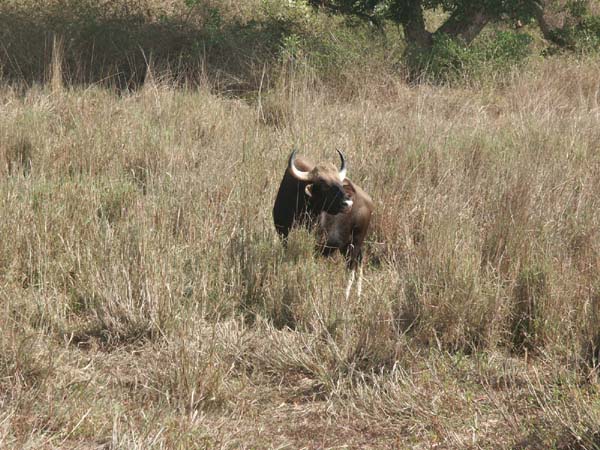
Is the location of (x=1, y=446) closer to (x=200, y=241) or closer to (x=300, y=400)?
(x=300, y=400)

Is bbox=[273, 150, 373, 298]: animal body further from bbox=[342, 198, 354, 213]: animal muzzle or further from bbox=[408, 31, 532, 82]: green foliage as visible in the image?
bbox=[408, 31, 532, 82]: green foliage

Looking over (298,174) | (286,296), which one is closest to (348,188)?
(298,174)

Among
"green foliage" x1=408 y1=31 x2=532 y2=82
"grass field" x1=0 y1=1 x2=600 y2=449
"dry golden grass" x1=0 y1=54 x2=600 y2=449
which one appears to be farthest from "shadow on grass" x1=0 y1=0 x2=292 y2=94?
"dry golden grass" x1=0 y1=54 x2=600 y2=449

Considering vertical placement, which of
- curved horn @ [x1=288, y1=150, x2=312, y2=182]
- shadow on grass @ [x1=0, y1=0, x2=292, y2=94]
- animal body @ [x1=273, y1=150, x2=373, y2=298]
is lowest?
shadow on grass @ [x1=0, y1=0, x2=292, y2=94]

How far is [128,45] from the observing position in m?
12.0

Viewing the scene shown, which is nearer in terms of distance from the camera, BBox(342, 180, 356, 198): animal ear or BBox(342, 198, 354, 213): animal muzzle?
BBox(342, 198, 354, 213): animal muzzle

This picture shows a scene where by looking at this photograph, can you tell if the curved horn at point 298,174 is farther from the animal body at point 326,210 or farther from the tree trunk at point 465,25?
the tree trunk at point 465,25

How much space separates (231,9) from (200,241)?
9104 mm

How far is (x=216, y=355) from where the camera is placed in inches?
156

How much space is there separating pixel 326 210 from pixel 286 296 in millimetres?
952

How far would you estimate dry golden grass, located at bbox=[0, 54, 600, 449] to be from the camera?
145 inches

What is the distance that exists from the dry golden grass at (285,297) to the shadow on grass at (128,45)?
3.16m

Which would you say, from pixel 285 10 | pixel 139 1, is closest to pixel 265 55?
pixel 285 10

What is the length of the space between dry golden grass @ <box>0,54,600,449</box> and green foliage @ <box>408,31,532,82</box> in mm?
3030
